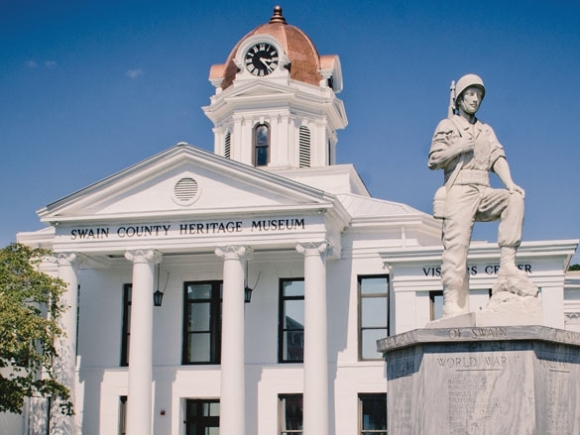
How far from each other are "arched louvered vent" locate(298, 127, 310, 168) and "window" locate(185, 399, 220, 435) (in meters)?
10.6

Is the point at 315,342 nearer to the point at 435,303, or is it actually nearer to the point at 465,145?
the point at 435,303

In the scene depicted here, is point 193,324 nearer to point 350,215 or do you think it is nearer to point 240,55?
point 350,215

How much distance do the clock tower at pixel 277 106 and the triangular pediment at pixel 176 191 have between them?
6489 millimetres

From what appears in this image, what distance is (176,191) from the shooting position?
3197 cm

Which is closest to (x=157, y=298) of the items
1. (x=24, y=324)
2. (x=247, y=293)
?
(x=247, y=293)

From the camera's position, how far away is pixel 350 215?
1307 inches

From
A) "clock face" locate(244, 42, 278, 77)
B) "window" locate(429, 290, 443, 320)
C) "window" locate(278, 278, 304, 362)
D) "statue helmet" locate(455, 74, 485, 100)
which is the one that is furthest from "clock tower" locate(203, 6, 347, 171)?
"statue helmet" locate(455, 74, 485, 100)

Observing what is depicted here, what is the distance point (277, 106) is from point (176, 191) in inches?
341

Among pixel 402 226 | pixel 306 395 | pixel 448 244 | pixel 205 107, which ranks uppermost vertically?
pixel 205 107

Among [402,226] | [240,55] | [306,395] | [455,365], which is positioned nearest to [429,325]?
[455,365]

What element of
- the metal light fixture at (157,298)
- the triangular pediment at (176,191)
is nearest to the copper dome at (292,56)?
the triangular pediment at (176,191)

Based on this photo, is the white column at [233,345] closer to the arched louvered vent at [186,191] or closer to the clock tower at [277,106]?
the arched louvered vent at [186,191]

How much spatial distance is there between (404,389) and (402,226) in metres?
21.0

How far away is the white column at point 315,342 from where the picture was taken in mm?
29312
